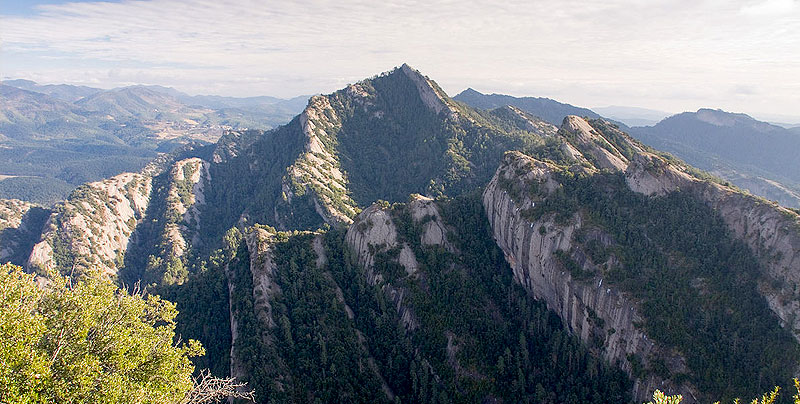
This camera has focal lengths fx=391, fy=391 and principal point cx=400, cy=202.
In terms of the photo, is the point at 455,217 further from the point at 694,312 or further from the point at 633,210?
the point at 694,312

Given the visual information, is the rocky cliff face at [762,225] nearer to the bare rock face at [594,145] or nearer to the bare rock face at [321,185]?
the bare rock face at [594,145]

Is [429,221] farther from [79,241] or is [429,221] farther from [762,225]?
[79,241]

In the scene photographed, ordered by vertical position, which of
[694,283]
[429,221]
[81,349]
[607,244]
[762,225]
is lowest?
[429,221]

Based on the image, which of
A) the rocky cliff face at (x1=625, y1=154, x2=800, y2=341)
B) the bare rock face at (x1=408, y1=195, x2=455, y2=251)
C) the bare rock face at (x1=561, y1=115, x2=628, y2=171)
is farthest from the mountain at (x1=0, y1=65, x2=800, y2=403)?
the bare rock face at (x1=561, y1=115, x2=628, y2=171)

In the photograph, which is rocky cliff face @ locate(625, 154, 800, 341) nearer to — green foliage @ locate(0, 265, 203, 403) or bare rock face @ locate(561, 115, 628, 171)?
bare rock face @ locate(561, 115, 628, 171)

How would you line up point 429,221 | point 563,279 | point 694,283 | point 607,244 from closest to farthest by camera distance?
point 694,283 < point 607,244 < point 563,279 < point 429,221

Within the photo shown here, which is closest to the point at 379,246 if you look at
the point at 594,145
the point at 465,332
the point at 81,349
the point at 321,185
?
the point at 465,332
